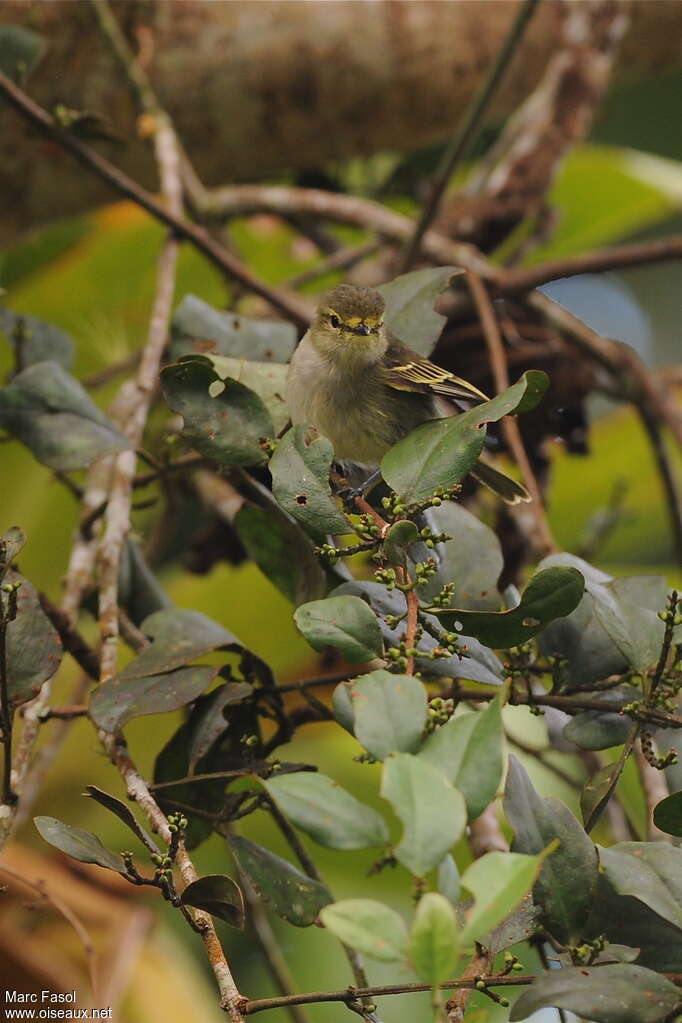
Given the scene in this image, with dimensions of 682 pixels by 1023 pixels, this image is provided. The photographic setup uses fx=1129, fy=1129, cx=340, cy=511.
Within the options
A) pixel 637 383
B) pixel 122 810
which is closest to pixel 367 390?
pixel 637 383

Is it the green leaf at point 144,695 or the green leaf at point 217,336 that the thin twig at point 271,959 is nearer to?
the green leaf at point 144,695

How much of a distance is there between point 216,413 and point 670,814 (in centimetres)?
71

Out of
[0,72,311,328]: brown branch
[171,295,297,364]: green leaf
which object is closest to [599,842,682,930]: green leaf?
[171,295,297,364]: green leaf

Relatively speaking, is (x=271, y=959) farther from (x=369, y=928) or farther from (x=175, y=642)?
(x=369, y=928)

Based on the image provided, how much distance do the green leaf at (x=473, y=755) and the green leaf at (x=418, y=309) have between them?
0.91m

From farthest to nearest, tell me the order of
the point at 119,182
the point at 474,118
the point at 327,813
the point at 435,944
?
1. the point at 474,118
2. the point at 119,182
3. the point at 327,813
4. the point at 435,944

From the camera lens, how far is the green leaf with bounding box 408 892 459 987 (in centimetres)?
71

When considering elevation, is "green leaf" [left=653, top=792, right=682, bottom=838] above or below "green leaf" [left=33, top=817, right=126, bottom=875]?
above

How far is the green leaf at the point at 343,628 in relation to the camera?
3.47ft

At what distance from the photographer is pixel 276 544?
1490 mm

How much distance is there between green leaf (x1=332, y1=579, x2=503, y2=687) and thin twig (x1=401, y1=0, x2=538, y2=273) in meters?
1.26

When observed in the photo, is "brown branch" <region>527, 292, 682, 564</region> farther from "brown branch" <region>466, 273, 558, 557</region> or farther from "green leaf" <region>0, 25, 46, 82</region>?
"green leaf" <region>0, 25, 46, 82</region>

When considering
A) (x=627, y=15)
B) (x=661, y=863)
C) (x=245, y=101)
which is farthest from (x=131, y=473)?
(x=627, y=15)

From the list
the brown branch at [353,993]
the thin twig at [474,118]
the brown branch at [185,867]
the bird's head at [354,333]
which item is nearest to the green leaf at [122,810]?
the brown branch at [185,867]
